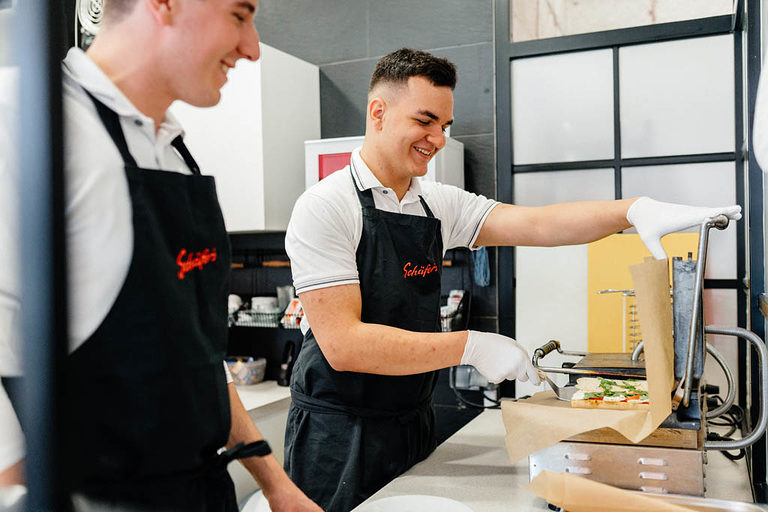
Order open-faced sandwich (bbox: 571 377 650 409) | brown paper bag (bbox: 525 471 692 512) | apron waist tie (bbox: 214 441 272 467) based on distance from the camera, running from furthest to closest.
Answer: open-faced sandwich (bbox: 571 377 650 409), brown paper bag (bbox: 525 471 692 512), apron waist tie (bbox: 214 441 272 467)

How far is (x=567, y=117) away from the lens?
281 centimetres

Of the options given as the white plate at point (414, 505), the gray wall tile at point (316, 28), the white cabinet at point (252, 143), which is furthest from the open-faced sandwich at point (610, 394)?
the gray wall tile at point (316, 28)

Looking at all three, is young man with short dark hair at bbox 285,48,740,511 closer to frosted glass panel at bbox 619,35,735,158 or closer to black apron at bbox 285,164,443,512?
black apron at bbox 285,164,443,512

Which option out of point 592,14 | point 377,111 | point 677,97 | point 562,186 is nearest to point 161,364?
point 377,111

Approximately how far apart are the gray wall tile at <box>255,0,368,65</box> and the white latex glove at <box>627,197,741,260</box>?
6.55 feet

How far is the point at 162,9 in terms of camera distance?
68 cm

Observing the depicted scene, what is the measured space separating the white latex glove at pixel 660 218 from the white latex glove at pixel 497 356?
395mm

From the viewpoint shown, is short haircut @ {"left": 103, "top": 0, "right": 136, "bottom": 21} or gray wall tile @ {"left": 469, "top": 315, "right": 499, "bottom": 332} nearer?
short haircut @ {"left": 103, "top": 0, "right": 136, "bottom": 21}

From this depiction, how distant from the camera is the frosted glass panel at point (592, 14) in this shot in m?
2.91

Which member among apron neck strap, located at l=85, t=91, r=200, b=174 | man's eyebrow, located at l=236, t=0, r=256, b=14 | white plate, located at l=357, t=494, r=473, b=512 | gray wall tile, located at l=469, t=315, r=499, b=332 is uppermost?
man's eyebrow, located at l=236, t=0, r=256, b=14

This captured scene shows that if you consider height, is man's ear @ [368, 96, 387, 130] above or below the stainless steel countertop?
above

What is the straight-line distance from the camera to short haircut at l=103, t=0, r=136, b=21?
689mm

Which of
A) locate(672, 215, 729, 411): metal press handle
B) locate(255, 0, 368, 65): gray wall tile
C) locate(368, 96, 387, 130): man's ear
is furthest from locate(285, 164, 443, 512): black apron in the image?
locate(255, 0, 368, 65): gray wall tile

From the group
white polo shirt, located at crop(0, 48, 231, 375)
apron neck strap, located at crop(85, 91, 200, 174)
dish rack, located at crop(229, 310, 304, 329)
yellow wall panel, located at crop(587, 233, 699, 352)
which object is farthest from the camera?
dish rack, located at crop(229, 310, 304, 329)
